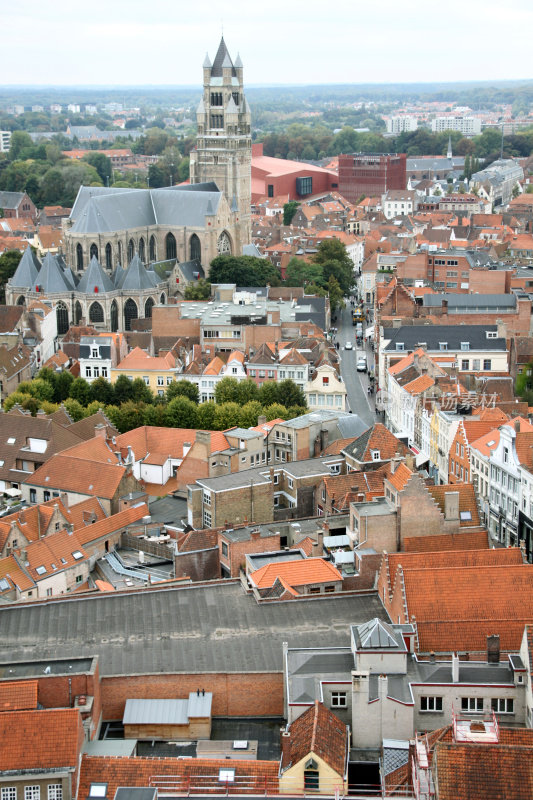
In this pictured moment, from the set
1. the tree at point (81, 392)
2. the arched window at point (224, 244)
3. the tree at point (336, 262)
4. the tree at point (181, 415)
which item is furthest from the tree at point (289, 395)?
the arched window at point (224, 244)

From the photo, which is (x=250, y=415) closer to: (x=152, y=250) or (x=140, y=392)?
(x=140, y=392)

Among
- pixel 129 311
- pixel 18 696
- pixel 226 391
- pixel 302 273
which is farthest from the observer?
pixel 302 273

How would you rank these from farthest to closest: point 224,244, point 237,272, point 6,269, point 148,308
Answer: point 224,244 < point 6,269 < point 237,272 < point 148,308

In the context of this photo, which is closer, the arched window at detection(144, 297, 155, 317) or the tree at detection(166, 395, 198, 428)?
the tree at detection(166, 395, 198, 428)

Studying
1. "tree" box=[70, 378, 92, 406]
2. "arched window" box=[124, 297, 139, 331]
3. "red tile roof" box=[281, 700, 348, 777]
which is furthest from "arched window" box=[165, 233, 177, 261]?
"red tile roof" box=[281, 700, 348, 777]

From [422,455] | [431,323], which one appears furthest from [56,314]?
[422,455]

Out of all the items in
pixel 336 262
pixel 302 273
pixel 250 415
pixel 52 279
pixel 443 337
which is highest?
pixel 52 279

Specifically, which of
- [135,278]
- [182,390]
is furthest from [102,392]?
[135,278]

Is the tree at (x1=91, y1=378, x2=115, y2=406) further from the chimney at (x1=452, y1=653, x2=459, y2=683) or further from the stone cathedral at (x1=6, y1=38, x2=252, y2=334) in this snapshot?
the chimney at (x1=452, y1=653, x2=459, y2=683)
